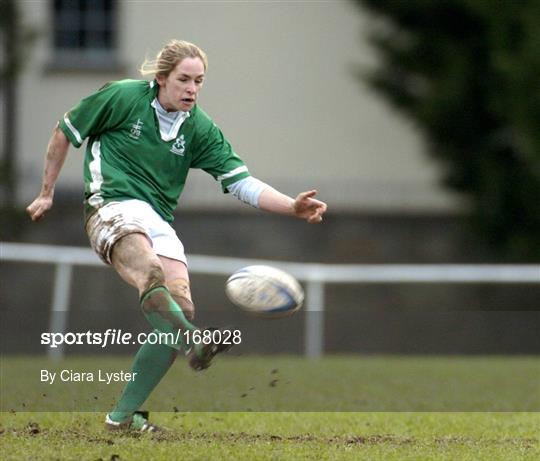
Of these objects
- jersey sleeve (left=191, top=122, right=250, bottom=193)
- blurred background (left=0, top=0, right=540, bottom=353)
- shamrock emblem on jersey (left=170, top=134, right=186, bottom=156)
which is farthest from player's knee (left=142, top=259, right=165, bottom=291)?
blurred background (left=0, top=0, right=540, bottom=353)

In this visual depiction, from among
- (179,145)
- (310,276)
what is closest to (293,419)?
(179,145)

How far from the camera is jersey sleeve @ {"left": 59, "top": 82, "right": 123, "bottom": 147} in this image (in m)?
7.44

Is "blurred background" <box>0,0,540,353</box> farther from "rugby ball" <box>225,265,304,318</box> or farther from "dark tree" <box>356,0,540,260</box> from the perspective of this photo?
"rugby ball" <box>225,265,304,318</box>

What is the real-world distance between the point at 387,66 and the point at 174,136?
12.2 metres

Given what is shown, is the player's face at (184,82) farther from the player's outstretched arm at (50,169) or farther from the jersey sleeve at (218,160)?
the player's outstretched arm at (50,169)

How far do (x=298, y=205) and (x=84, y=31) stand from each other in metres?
14.5

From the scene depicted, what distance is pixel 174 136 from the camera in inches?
295

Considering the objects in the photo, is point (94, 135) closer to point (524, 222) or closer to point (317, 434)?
point (317, 434)

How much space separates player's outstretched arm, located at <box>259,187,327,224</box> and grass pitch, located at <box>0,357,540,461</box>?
1.10m

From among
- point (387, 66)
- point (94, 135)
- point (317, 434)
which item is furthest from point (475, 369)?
point (387, 66)

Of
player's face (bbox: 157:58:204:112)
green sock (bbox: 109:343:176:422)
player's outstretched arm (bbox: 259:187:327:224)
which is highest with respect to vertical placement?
player's face (bbox: 157:58:204:112)

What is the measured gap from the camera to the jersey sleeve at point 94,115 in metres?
7.44

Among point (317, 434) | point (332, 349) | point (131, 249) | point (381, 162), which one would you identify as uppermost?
point (131, 249)

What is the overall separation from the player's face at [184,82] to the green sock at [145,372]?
118 centimetres
